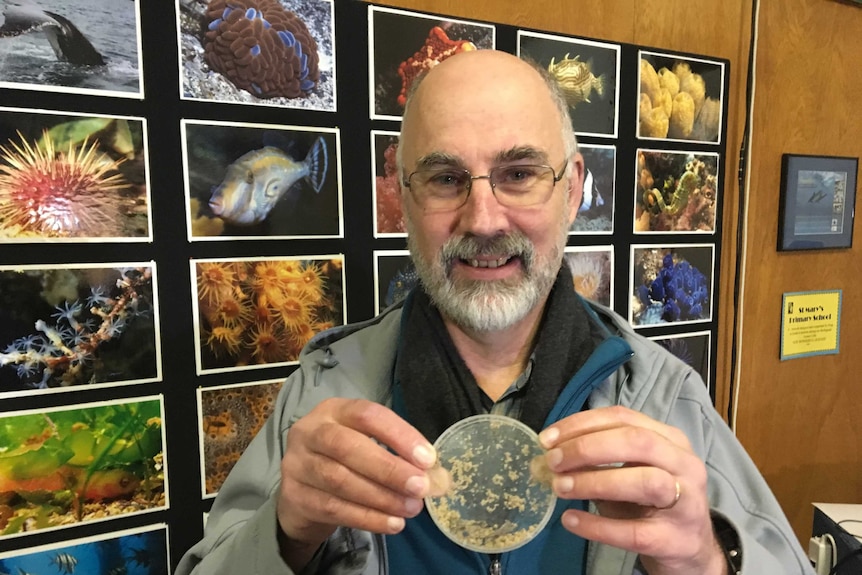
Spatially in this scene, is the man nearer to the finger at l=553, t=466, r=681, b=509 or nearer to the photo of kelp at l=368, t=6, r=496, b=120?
the finger at l=553, t=466, r=681, b=509

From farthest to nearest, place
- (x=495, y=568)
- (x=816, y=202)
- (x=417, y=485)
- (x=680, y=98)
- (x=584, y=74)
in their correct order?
1. (x=816, y=202)
2. (x=680, y=98)
3. (x=584, y=74)
4. (x=495, y=568)
5. (x=417, y=485)

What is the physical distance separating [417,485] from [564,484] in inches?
6.4

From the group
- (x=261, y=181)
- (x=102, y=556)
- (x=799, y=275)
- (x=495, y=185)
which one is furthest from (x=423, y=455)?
(x=799, y=275)

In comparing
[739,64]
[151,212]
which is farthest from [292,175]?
[739,64]

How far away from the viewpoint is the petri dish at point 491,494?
0.67 meters

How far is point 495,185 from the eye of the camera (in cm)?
88

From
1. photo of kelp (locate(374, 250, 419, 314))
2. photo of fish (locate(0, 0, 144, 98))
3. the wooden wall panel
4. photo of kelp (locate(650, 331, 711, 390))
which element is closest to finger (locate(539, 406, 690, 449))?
photo of kelp (locate(374, 250, 419, 314))

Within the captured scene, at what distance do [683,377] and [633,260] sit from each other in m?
0.68

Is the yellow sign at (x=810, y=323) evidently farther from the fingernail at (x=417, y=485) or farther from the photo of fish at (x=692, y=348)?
the fingernail at (x=417, y=485)

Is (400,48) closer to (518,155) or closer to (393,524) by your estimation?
(518,155)

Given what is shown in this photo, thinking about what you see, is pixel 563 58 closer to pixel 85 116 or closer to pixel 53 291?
pixel 85 116

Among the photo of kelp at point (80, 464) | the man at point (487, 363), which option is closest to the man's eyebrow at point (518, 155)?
the man at point (487, 363)

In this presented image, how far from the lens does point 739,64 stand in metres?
1.62

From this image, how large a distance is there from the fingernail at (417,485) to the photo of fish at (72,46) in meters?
0.90
